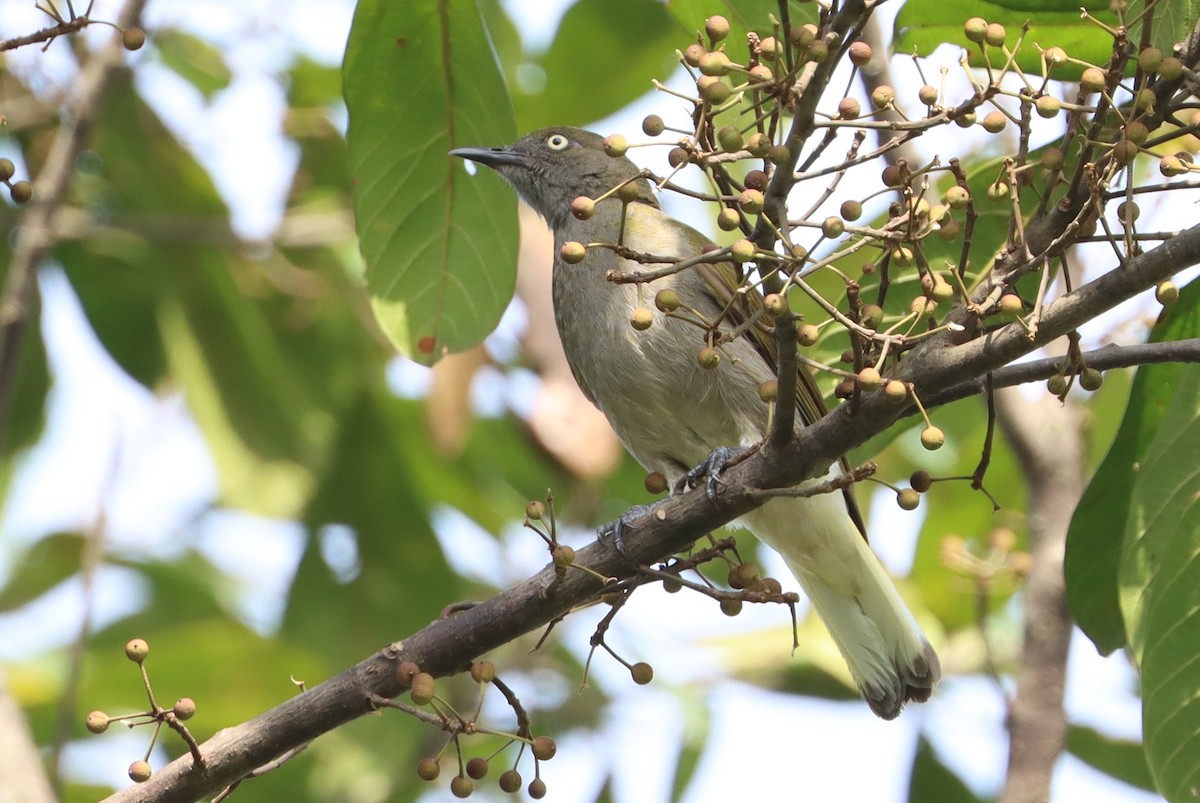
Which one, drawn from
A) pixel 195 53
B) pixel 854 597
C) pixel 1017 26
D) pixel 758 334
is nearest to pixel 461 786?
pixel 758 334

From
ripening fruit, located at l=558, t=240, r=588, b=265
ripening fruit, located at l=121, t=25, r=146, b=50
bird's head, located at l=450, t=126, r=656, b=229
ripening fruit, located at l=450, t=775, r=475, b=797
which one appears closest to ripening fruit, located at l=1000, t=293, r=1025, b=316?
ripening fruit, located at l=558, t=240, r=588, b=265

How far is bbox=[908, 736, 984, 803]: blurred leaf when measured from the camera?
4785 mm

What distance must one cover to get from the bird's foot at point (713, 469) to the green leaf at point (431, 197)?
65 cm

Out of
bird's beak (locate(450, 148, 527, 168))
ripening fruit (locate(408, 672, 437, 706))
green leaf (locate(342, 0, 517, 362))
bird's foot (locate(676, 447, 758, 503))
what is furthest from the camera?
bird's beak (locate(450, 148, 527, 168))

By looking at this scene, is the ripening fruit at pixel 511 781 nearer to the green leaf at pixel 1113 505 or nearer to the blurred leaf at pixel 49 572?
the green leaf at pixel 1113 505

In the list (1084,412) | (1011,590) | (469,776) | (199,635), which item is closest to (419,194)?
(469,776)

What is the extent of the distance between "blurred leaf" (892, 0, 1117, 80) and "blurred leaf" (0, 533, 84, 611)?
14.1ft

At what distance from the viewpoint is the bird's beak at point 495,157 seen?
14.4 ft

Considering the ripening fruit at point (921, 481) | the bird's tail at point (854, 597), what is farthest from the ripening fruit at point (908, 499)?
the bird's tail at point (854, 597)

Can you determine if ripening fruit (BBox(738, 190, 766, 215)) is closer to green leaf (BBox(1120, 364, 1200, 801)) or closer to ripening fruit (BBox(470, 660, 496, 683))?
ripening fruit (BBox(470, 660, 496, 683))

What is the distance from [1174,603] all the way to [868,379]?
3.63ft

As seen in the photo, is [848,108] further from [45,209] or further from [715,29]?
[45,209]

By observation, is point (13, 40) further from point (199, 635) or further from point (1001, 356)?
point (199, 635)

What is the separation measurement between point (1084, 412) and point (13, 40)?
398cm
